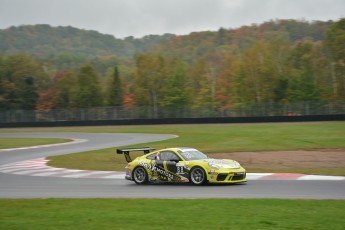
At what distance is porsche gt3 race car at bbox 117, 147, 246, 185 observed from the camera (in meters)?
16.9

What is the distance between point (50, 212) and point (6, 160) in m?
20.7

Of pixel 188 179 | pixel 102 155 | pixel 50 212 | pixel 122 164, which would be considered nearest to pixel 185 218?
pixel 50 212

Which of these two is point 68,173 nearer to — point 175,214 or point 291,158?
point 291,158

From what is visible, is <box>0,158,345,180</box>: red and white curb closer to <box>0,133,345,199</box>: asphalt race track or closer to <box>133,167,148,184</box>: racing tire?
<box>0,133,345,199</box>: asphalt race track

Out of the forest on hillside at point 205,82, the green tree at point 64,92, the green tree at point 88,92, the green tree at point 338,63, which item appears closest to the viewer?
the green tree at point 338,63

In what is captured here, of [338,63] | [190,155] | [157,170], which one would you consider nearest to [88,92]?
[338,63]

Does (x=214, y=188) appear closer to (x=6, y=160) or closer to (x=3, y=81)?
(x=6, y=160)

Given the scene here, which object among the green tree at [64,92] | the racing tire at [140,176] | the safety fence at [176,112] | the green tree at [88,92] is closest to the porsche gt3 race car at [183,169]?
the racing tire at [140,176]

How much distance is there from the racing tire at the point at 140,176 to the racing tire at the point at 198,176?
1788 millimetres

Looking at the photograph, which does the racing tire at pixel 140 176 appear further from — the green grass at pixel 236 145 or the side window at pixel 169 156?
the green grass at pixel 236 145

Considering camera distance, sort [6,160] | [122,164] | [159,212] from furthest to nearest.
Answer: [6,160] → [122,164] → [159,212]

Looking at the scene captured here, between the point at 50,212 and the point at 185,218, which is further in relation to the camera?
the point at 50,212

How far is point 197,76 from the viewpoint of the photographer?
115125 mm

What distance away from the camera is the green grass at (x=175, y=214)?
31.8 feet
